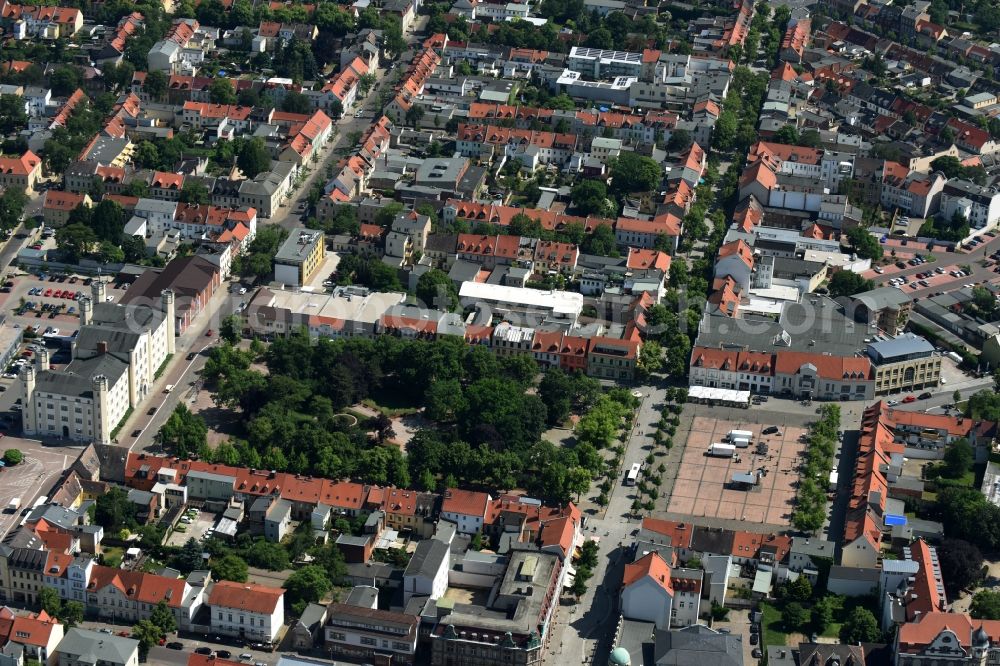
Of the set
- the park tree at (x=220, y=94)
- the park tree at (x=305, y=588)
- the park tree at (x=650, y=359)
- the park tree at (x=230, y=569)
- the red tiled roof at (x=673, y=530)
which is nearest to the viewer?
the park tree at (x=305, y=588)

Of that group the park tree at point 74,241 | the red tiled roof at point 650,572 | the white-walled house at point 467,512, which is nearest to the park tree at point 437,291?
the park tree at point 74,241

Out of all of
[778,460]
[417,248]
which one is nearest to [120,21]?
[417,248]

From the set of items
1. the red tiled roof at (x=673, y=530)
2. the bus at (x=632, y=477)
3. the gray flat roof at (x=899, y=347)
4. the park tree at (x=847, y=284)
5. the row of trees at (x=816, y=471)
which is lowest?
the bus at (x=632, y=477)

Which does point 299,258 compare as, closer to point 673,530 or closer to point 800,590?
point 673,530

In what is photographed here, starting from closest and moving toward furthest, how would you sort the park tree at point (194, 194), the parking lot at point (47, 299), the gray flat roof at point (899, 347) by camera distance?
1. the gray flat roof at point (899, 347)
2. the parking lot at point (47, 299)
3. the park tree at point (194, 194)

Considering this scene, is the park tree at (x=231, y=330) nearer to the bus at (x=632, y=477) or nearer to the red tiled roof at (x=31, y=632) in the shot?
the bus at (x=632, y=477)

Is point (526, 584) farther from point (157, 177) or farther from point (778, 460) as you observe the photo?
point (157, 177)

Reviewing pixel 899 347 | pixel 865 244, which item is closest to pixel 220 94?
pixel 865 244
